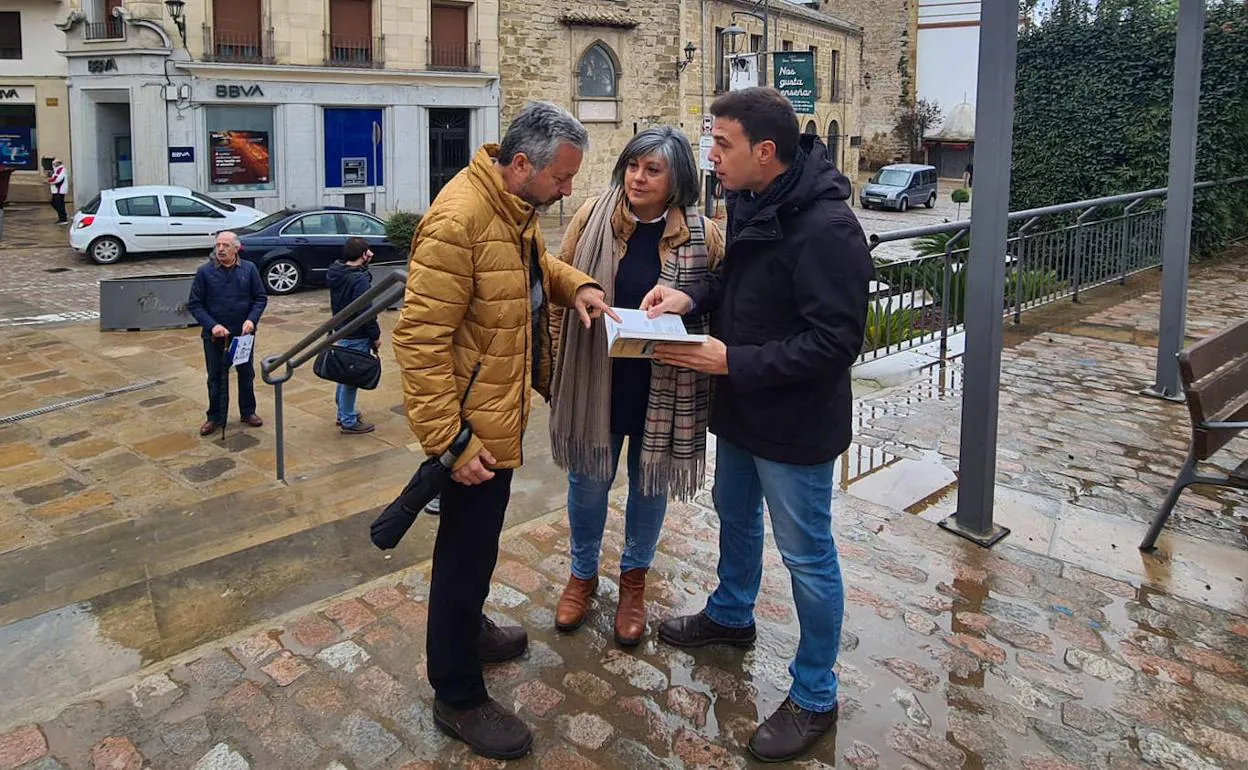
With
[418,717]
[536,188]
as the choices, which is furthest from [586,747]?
[536,188]

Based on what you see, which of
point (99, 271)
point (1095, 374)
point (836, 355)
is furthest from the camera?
point (99, 271)

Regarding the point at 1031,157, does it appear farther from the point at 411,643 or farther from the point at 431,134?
the point at 431,134

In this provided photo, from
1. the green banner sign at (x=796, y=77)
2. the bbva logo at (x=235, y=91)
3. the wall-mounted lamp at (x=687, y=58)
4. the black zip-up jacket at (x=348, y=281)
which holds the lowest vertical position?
the black zip-up jacket at (x=348, y=281)

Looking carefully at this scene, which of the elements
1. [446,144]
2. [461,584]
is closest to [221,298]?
[461,584]

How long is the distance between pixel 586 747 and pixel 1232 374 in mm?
3462

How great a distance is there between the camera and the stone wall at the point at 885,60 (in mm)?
43906

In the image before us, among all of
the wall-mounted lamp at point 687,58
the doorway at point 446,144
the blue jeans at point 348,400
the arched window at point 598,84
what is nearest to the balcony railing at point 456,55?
the doorway at point 446,144

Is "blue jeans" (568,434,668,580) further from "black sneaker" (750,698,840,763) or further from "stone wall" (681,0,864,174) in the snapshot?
"stone wall" (681,0,864,174)

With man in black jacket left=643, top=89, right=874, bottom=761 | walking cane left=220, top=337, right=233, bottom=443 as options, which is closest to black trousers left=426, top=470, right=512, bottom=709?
man in black jacket left=643, top=89, right=874, bottom=761

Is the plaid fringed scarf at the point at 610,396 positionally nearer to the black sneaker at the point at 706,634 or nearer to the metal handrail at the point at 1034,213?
the black sneaker at the point at 706,634

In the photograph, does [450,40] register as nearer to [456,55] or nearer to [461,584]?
[456,55]

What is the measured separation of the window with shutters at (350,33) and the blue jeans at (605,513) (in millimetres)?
23480

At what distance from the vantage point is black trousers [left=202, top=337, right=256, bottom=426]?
7.18 m

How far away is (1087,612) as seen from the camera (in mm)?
3559
